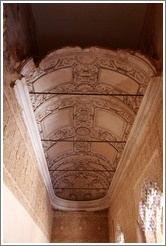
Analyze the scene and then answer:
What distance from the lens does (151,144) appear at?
5340 millimetres

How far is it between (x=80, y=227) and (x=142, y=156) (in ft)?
30.0

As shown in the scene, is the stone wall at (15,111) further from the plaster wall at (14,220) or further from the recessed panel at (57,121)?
the recessed panel at (57,121)

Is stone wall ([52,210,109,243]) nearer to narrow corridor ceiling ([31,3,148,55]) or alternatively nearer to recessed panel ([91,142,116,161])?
recessed panel ([91,142,116,161])

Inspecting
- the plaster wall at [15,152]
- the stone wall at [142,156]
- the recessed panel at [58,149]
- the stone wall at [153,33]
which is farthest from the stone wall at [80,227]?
the stone wall at [153,33]

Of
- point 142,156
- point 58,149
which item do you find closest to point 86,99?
point 142,156

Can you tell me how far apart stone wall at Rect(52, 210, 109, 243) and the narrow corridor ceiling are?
10470mm

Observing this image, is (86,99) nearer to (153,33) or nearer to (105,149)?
(153,33)

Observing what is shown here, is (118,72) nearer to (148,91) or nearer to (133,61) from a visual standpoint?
(133,61)

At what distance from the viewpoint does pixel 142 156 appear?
6168mm

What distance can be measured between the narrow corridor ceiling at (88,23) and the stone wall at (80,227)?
Result: 1047 cm

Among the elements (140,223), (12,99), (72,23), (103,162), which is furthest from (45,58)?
(103,162)

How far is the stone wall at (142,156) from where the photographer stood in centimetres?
480

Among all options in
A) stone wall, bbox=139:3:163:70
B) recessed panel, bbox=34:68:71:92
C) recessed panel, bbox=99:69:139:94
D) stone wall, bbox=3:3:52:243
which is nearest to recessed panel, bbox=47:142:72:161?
stone wall, bbox=3:3:52:243

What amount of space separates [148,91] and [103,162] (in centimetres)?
595
